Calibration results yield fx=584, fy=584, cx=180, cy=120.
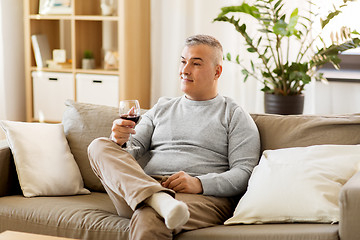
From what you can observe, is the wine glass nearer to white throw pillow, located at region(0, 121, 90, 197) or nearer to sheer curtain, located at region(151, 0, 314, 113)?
white throw pillow, located at region(0, 121, 90, 197)

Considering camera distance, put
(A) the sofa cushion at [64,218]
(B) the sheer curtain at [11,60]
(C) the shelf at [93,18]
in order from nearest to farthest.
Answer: (A) the sofa cushion at [64,218] < (C) the shelf at [93,18] < (B) the sheer curtain at [11,60]

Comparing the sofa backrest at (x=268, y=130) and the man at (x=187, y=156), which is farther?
the sofa backrest at (x=268, y=130)

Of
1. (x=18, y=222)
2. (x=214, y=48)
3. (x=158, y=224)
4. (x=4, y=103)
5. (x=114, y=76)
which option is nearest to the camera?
(x=158, y=224)

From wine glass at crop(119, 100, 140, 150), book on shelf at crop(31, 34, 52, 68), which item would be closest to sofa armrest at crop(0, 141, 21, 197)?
wine glass at crop(119, 100, 140, 150)

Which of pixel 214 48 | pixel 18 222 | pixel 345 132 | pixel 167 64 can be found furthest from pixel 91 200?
pixel 167 64

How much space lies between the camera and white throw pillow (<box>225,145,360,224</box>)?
2117 mm

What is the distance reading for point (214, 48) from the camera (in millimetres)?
2639

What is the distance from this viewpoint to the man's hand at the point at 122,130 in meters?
2.37

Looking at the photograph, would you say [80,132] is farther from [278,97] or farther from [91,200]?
[278,97]

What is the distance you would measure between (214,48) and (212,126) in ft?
1.20

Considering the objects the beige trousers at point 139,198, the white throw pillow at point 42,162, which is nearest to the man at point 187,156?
the beige trousers at point 139,198

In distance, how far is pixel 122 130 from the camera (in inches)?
93.7

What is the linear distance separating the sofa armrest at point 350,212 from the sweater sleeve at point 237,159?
531mm

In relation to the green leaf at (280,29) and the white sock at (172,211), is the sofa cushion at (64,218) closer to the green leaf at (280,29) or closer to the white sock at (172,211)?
the white sock at (172,211)
